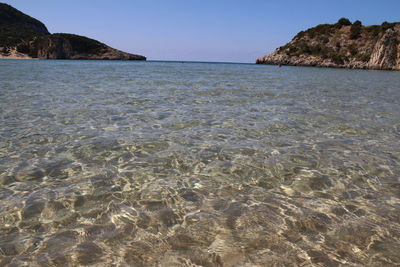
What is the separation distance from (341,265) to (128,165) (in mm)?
4033

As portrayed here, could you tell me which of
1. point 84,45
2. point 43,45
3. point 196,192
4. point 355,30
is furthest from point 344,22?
point 43,45

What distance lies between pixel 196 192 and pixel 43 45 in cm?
14678

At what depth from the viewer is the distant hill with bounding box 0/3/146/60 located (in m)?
126

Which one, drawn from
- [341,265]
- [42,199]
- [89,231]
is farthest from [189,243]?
[42,199]

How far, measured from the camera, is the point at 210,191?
4.60 metres

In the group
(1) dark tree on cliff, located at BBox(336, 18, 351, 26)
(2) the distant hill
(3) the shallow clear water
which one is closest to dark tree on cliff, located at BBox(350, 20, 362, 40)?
(1) dark tree on cliff, located at BBox(336, 18, 351, 26)

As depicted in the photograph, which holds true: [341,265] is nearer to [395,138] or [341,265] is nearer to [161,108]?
[395,138]

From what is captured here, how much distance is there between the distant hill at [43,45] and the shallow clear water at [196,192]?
139 metres

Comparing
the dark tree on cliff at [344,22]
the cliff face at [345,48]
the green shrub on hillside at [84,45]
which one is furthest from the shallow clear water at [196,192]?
the green shrub on hillside at [84,45]

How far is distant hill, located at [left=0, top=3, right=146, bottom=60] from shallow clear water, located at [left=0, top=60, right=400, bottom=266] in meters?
139

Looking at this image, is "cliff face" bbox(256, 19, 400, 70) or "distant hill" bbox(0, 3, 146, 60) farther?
"distant hill" bbox(0, 3, 146, 60)

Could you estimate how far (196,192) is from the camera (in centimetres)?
456

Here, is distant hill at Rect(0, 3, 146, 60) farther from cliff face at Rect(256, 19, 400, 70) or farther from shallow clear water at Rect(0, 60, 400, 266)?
shallow clear water at Rect(0, 60, 400, 266)

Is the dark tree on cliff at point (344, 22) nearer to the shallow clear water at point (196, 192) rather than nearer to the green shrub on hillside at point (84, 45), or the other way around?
the shallow clear water at point (196, 192)
